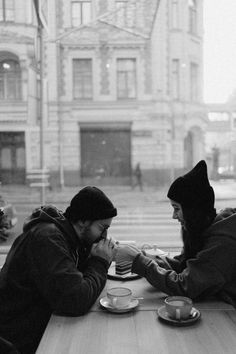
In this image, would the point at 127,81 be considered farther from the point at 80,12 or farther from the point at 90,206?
the point at 90,206

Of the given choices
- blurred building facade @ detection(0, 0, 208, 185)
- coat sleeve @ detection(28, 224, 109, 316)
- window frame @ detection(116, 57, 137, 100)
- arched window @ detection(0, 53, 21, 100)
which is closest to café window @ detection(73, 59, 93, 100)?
blurred building facade @ detection(0, 0, 208, 185)

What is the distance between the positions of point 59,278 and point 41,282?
7 centimetres

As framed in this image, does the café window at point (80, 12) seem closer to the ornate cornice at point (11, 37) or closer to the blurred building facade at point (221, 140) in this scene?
the ornate cornice at point (11, 37)

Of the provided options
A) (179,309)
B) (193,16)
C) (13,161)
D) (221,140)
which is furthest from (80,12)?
(179,309)

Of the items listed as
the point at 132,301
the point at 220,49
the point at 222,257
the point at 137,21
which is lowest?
the point at 132,301

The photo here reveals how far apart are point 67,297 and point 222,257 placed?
1.75ft

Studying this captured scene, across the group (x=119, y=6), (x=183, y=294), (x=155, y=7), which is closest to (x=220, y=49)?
(x=155, y=7)

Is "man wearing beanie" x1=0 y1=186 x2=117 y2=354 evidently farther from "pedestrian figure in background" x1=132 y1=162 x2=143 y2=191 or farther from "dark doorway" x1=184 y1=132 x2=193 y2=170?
"dark doorway" x1=184 y1=132 x2=193 y2=170

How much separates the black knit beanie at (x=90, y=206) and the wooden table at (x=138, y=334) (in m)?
0.33

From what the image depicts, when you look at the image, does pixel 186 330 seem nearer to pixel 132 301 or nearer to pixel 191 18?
pixel 132 301

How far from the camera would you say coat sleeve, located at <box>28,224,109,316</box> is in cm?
122

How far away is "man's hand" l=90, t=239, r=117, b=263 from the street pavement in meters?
1.54

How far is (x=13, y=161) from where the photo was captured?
304 centimetres

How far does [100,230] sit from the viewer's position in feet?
4.99
